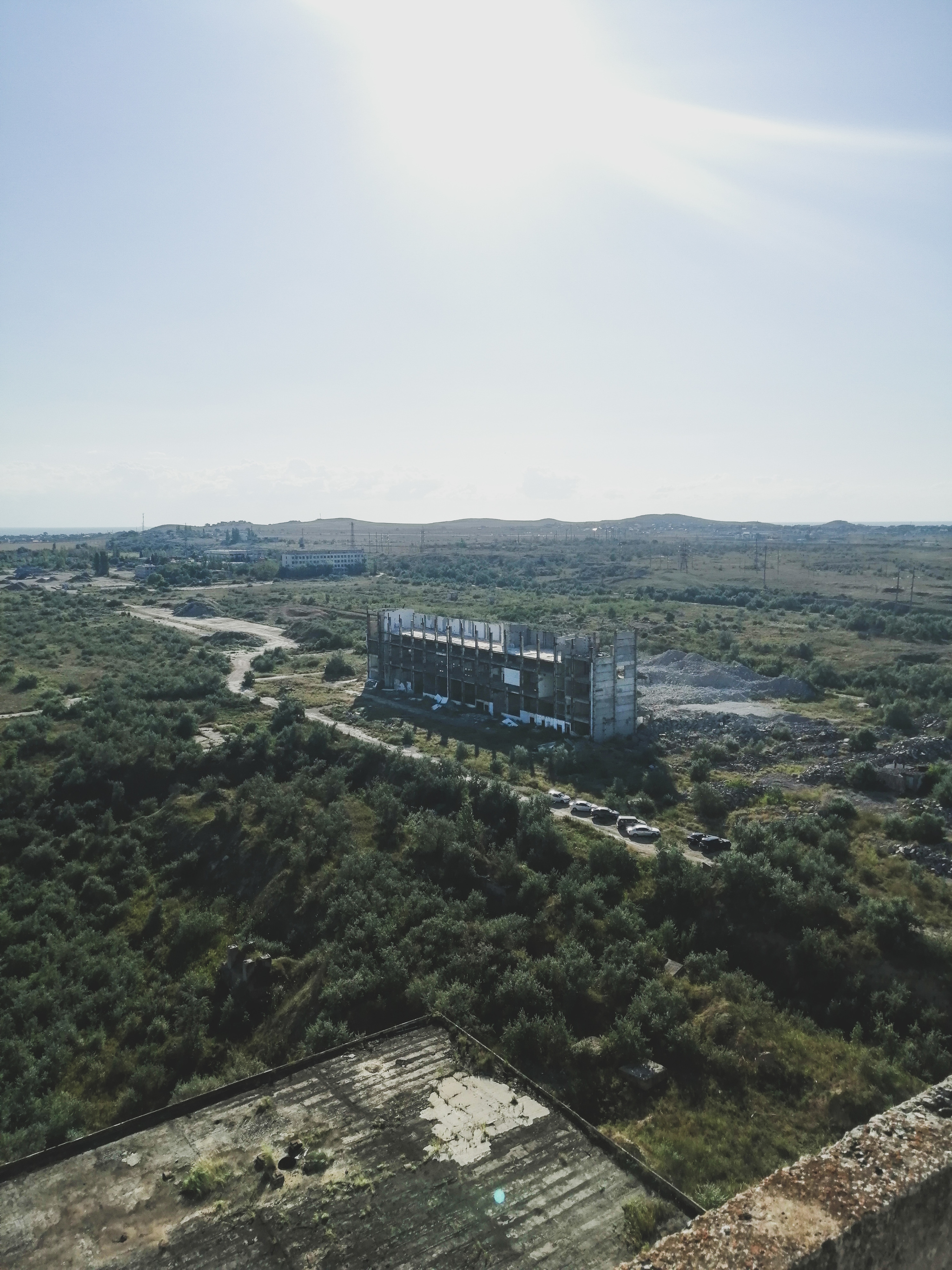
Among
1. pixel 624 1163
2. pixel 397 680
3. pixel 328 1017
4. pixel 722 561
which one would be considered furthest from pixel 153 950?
pixel 722 561

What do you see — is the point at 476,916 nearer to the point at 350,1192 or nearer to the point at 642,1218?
the point at 350,1192

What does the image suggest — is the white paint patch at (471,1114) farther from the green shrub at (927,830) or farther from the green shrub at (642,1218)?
the green shrub at (927,830)

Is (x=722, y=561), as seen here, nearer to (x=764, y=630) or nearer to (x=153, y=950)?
(x=764, y=630)

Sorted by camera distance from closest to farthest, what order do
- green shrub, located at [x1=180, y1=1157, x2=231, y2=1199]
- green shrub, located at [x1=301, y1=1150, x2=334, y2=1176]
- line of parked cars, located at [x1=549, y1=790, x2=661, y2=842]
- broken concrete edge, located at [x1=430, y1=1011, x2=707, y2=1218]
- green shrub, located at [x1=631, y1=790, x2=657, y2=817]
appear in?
broken concrete edge, located at [x1=430, y1=1011, x2=707, y2=1218], green shrub, located at [x1=180, y1=1157, x2=231, y2=1199], green shrub, located at [x1=301, y1=1150, x2=334, y2=1176], line of parked cars, located at [x1=549, y1=790, x2=661, y2=842], green shrub, located at [x1=631, y1=790, x2=657, y2=817]

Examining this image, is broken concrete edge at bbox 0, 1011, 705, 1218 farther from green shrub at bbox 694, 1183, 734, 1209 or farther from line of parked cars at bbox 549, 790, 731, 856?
line of parked cars at bbox 549, 790, 731, 856

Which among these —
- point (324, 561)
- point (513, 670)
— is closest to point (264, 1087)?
point (513, 670)

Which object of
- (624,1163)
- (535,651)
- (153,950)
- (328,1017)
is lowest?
(153,950)

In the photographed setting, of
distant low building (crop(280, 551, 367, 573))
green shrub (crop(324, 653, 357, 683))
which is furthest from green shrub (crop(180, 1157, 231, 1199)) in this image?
distant low building (crop(280, 551, 367, 573))

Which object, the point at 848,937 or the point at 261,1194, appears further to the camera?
the point at 848,937

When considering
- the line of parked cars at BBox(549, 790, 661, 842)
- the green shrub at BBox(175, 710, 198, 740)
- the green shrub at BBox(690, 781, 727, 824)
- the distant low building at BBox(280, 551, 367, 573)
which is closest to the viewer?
the line of parked cars at BBox(549, 790, 661, 842)
